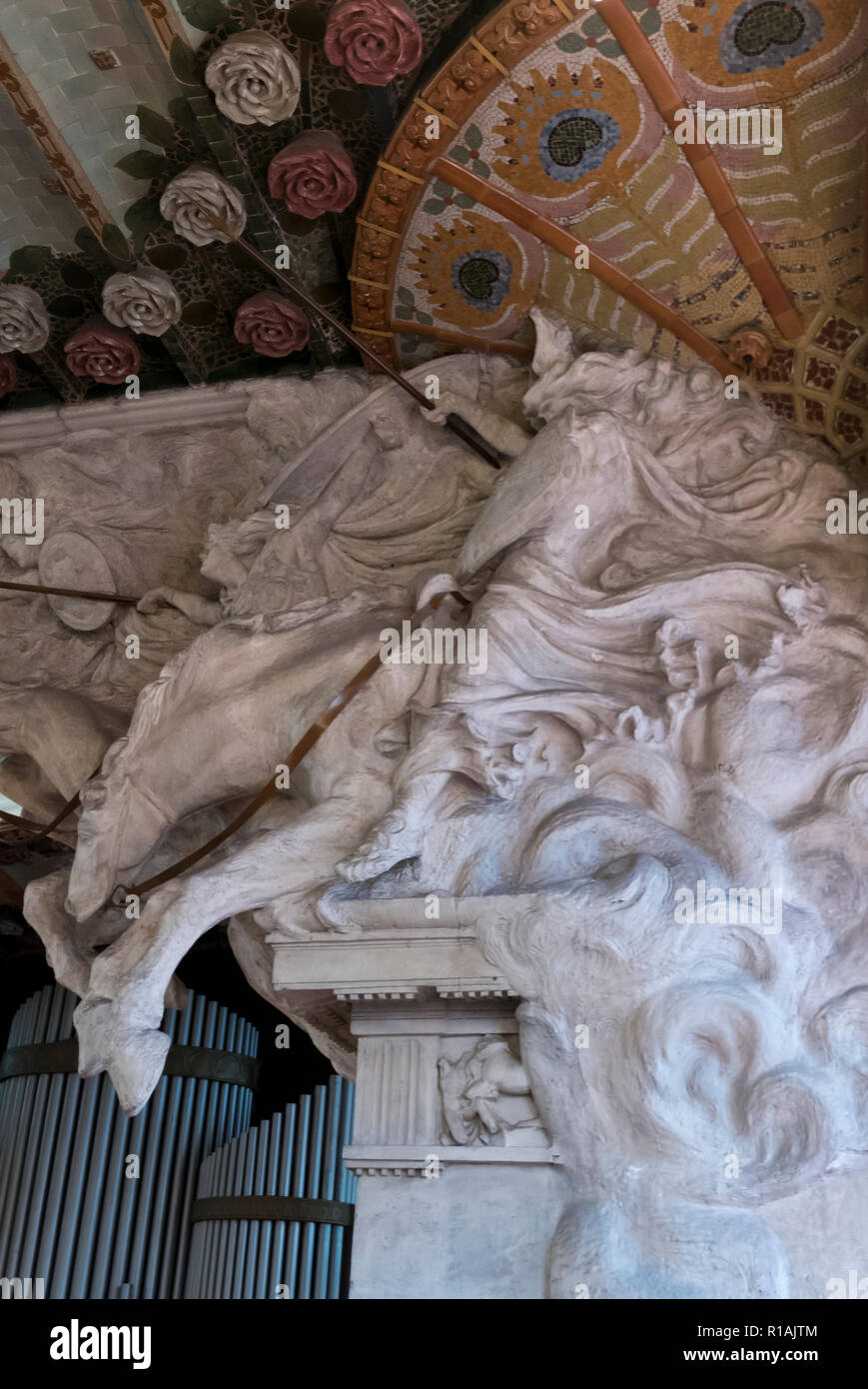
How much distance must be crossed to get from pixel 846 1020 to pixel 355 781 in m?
1.49

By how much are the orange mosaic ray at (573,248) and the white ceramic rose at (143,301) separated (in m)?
1.18

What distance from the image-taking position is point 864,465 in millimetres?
4438

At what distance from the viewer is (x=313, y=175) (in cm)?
459

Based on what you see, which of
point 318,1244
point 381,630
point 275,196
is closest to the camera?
point 381,630

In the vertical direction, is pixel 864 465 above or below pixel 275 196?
below

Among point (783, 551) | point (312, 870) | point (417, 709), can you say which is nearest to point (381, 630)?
point (417, 709)

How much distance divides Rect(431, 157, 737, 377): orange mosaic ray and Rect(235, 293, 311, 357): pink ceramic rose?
85cm

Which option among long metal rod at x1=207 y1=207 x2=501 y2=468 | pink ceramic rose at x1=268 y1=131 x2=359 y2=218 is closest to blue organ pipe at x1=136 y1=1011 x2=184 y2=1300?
long metal rod at x1=207 y1=207 x2=501 y2=468

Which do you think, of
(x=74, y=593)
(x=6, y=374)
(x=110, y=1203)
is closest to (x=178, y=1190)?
(x=110, y=1203)

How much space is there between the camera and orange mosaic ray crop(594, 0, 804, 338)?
4051mm

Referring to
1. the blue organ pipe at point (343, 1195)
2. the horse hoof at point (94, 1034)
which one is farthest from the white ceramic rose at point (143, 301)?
the blue organ pipe at point (343, 1195)

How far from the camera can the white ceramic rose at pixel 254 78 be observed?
14.4 feet

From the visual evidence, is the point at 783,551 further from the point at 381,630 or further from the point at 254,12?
the point at 254,12

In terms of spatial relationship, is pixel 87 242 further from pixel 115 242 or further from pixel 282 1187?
pixel 282 1187
